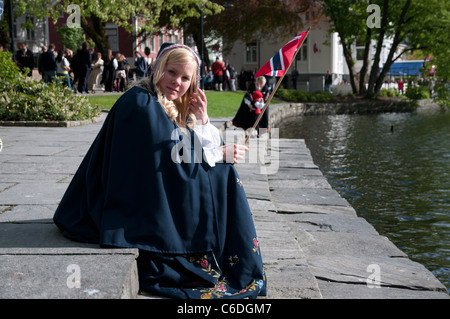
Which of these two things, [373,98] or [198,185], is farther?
[373,98]

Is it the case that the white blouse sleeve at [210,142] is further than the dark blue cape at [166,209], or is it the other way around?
the white blouse sleeve at [210,142]

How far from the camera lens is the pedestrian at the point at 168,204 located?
323 cm

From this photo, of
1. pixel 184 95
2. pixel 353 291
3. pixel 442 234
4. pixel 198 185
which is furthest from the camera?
pixel 442 234

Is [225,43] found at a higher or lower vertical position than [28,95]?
higher

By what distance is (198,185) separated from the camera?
333 centimetres

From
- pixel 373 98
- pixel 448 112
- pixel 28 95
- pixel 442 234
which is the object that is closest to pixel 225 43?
pixel 373 98

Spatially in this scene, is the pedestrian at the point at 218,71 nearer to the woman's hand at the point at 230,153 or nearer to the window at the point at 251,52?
the window at the point at 251,52

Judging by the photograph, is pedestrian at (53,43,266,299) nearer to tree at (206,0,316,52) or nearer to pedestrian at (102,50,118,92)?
pedestrian at (102,50,118,92)

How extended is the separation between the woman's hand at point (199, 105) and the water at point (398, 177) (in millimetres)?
2827

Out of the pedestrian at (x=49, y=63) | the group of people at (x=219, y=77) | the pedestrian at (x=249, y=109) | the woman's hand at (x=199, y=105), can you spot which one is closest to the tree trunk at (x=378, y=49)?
the group of people at (x=219, y=77)

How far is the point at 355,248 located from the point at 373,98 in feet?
88.4
